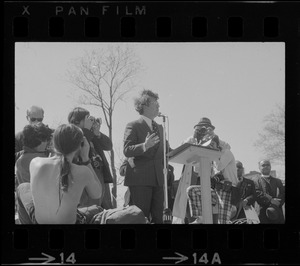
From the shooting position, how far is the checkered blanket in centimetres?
849

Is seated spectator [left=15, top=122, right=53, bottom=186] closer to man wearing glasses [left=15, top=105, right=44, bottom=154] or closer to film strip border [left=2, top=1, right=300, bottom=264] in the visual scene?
man wearing glasses [left=15, top=105, right=44, bottom=154]

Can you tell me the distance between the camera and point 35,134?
851 cm

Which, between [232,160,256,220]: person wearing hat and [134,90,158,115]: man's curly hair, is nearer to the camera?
[134,90,158,115]: man's curly hair

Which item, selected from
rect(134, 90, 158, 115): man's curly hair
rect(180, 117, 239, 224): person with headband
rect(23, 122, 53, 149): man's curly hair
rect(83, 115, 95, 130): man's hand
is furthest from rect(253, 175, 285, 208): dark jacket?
rect(23, 122, 53, 149): man's curly hair

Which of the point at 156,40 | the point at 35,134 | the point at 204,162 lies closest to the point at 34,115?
the point at 35,134

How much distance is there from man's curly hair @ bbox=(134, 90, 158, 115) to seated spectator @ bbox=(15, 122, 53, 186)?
85cm

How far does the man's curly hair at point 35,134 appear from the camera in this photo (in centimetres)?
849

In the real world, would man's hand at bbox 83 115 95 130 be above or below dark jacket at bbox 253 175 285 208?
Answer: above

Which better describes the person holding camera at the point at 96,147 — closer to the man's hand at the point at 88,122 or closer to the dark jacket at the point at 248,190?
the man's hand at the point at 88,122
